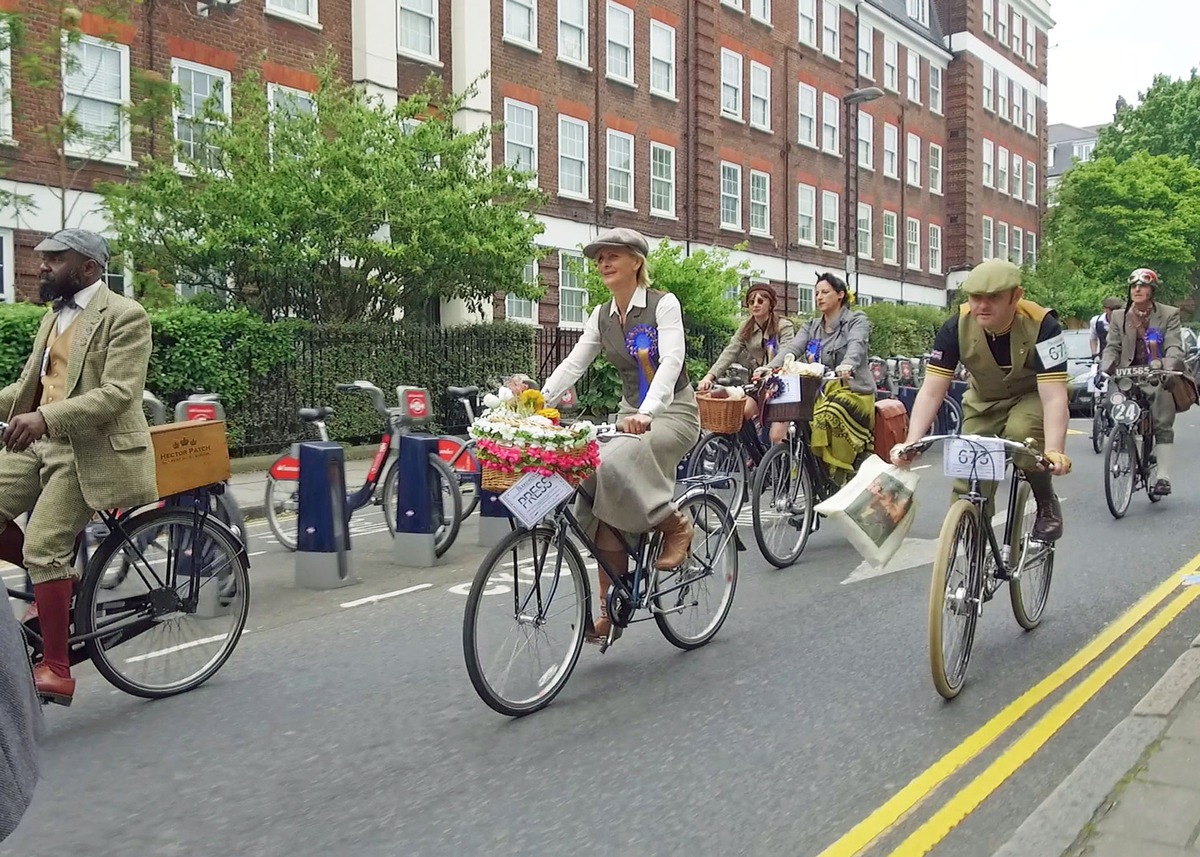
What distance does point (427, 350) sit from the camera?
17.3 m

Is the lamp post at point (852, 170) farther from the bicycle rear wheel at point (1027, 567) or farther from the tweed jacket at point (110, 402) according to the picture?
the tweed jacket at point (110, 402)

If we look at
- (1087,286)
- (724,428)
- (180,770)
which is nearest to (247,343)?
(724,428)

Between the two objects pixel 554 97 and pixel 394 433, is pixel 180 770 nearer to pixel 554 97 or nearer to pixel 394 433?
pixel 394 433

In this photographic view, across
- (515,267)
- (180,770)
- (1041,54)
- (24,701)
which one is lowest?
(180,770)

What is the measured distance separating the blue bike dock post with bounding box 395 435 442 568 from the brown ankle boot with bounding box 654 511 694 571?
317cm

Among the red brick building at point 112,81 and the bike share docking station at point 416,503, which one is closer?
the bike share docking station at point 416,503

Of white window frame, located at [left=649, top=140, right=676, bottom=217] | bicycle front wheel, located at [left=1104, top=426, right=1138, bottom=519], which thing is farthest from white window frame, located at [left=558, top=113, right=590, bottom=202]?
bicycle front wheel, located at [left=1104, top=426, right=1138, bottom=519]

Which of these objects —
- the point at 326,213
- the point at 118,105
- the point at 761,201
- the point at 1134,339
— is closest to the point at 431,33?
the point at 118,105

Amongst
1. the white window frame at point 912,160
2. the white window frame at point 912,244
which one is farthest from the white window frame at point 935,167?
the white window frame at point 912,244

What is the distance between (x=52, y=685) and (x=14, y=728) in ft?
9.62

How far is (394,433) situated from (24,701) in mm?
7011

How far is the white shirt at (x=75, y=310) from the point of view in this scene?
14.8ft

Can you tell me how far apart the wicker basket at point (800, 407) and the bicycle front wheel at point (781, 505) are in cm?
19

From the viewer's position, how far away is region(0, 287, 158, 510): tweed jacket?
438cm
